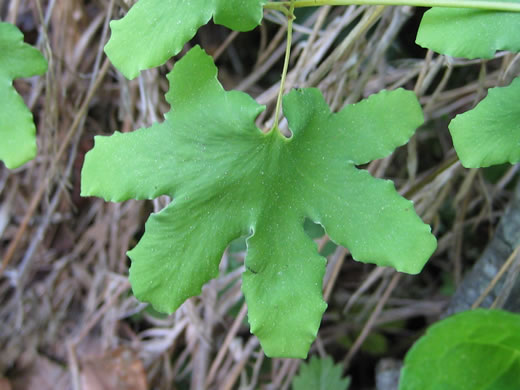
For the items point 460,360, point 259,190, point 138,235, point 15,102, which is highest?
point 15,102

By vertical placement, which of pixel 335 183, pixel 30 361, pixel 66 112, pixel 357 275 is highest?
pixel 335 183

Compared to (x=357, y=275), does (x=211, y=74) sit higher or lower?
higher

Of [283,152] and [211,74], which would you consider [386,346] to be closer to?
[283,152]

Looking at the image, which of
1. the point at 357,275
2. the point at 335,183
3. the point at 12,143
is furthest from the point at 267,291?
the point at 357,275

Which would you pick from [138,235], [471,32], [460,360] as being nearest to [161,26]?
[471,32]

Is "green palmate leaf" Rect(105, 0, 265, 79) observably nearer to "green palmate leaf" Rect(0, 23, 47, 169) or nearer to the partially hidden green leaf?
"green palmate leaf" Rect(0, 23, 47, 169)

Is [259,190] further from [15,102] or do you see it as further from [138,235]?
[138,235]

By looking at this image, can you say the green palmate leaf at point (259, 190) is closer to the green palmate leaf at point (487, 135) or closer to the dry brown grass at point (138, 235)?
the green palmate leaf at point (487, 135)
